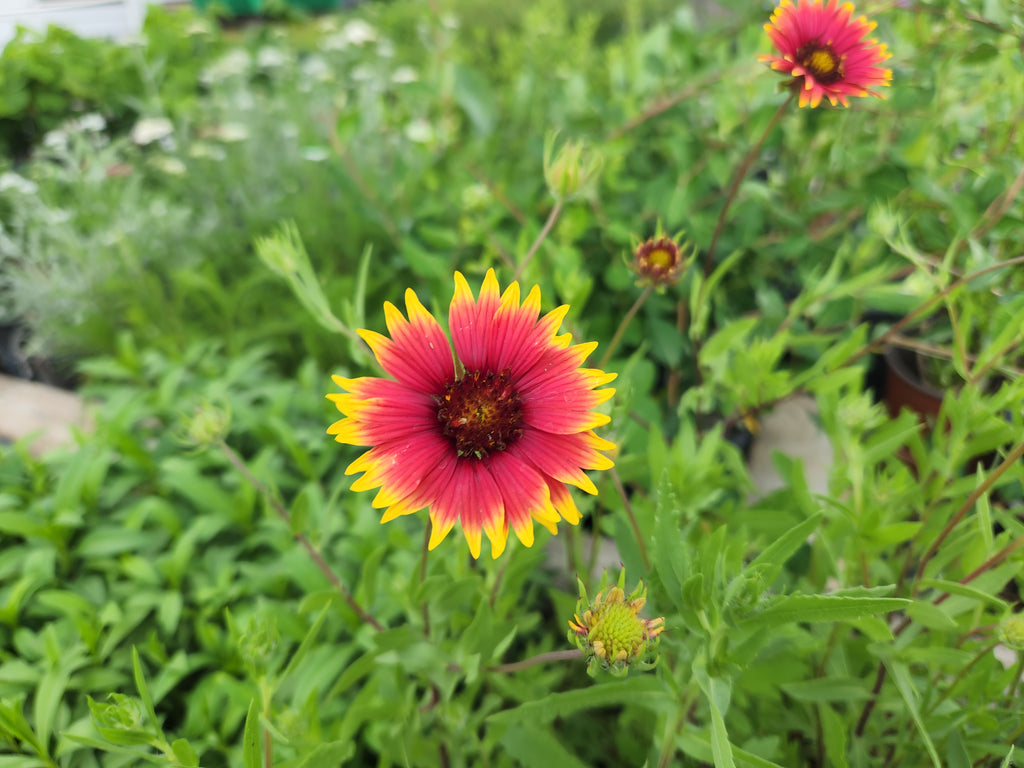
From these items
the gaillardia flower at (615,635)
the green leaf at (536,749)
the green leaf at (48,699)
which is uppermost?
the gaillardia flower at (615,635)

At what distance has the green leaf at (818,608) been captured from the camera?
365 millimetres

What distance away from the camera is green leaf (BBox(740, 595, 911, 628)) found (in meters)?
0.37

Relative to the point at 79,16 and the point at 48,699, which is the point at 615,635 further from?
the point at 79,16

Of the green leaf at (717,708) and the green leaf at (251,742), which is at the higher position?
the green leaf at (717,708)

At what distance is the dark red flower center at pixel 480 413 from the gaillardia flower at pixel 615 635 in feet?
0.43

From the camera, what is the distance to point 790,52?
573mm

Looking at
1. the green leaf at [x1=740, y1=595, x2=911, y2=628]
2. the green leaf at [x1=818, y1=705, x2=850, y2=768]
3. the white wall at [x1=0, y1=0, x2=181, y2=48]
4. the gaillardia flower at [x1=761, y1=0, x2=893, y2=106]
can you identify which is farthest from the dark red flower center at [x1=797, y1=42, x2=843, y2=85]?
the white wall at [x1=0, y1=0, x2=181, y2=48]

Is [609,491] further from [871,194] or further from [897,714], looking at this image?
[871,194]

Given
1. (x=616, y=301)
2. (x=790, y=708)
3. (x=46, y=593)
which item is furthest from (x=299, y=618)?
(x=616, y=301)

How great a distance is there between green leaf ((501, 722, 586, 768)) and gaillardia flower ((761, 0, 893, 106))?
629mm

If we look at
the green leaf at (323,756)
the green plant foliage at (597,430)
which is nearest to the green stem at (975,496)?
the green plant foliage at (597,430)

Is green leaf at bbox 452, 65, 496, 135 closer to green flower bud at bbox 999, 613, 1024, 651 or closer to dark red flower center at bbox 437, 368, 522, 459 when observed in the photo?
dark red flower center at bbox 437, 368, 522, 459

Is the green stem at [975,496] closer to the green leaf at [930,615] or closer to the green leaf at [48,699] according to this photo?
the green leaf at [930,615]

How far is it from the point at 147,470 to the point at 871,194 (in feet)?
4.05
